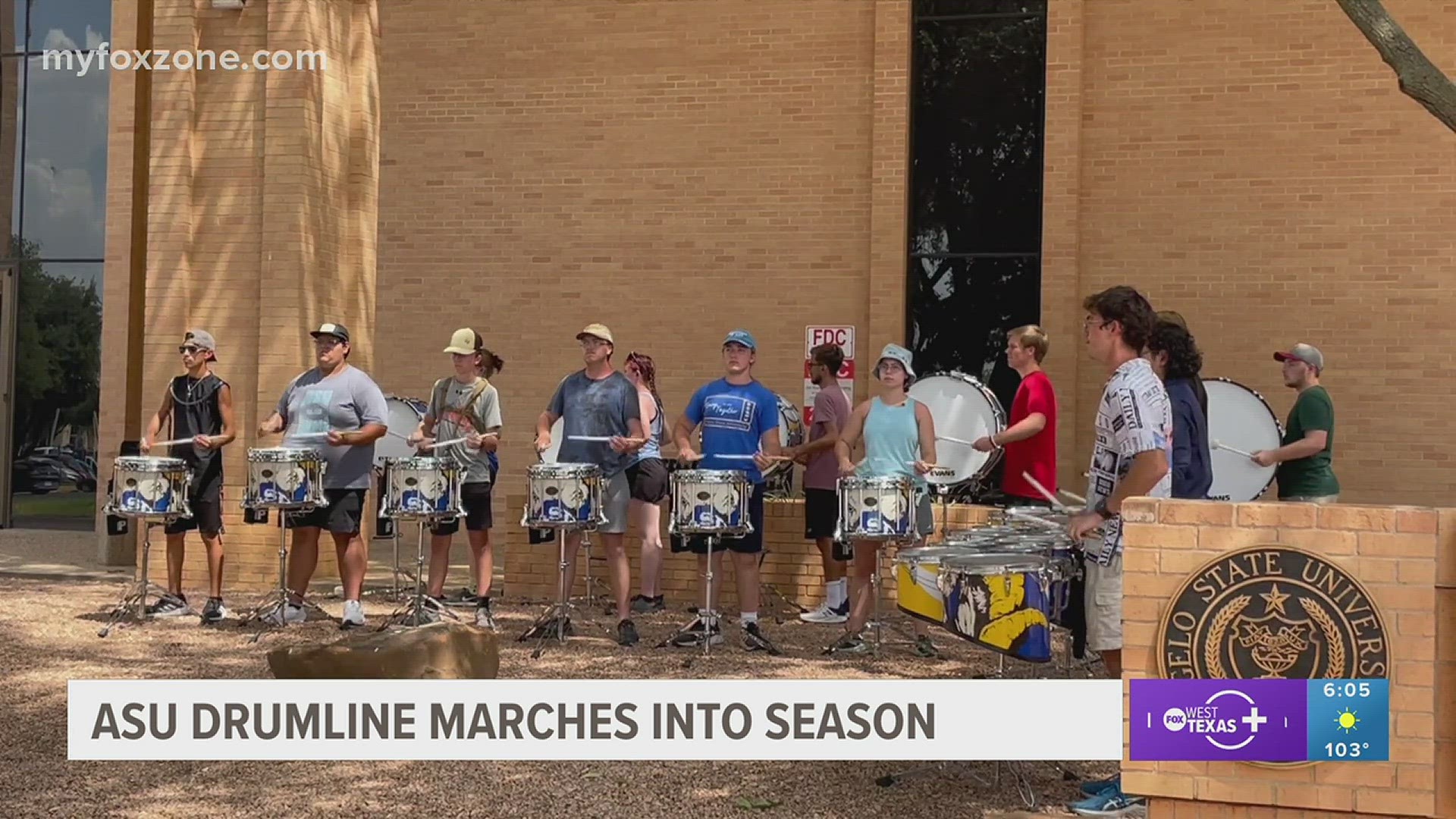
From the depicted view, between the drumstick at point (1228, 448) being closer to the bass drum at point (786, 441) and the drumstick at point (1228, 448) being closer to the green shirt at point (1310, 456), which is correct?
the green shirt at point (1310, 456)

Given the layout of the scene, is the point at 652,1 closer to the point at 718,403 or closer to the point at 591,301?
the point at 591,301

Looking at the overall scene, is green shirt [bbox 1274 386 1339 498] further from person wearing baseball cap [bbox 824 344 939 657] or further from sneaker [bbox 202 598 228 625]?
sneaker [bbox 202 598 228 625]

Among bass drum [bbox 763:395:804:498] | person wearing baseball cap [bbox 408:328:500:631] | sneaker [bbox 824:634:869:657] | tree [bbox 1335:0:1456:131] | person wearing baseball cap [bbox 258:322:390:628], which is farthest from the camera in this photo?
bass drum [bbox 763:395:804:498]

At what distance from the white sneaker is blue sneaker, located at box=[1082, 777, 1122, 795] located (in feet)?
18.4

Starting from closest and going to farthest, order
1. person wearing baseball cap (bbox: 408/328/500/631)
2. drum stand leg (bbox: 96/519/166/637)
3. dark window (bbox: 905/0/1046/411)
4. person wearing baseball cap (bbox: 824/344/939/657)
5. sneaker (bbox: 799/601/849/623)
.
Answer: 1. person wearing baseball cap (bbox: 824/344/939/657)
2. person wearing baseball cap (bbox: 408/328/500/631)
3. drum stand leg (bbox: 96/519/166/637)
4. sneaker (bbox: 799/601/849/623)
5. dark window (bbox: 905/0/1046/411)

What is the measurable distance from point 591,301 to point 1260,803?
1167cm

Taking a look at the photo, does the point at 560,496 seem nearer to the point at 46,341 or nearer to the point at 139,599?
the point at 139,599

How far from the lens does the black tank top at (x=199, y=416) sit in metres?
10.9

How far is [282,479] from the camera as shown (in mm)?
10156

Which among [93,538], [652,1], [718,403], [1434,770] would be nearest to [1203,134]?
[652,1]

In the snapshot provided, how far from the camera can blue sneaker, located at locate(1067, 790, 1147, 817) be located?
219 inches

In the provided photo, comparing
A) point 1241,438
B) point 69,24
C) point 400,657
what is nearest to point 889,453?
point 400,657

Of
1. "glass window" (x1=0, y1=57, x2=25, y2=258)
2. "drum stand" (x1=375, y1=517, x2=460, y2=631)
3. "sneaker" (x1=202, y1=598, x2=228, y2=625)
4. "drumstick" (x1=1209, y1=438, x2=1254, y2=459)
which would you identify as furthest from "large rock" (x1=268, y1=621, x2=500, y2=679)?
"glass window" (x1=0, y1=57, x2=25, y2=258)

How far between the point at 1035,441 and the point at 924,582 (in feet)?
11.8
